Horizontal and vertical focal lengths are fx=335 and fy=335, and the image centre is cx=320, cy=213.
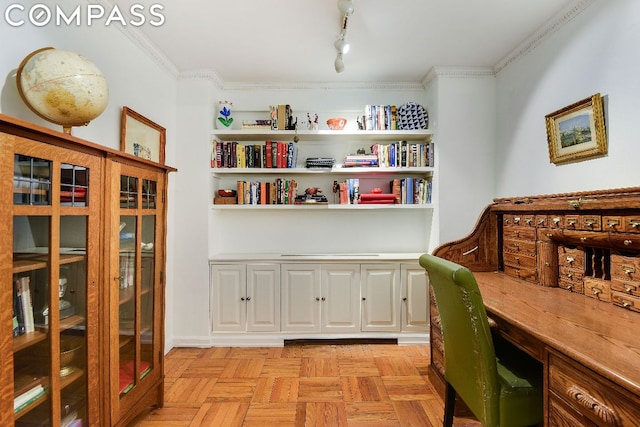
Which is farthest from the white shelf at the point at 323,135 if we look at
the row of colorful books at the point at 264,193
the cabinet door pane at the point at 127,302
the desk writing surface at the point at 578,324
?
the desk writing surface at the point at 578,324

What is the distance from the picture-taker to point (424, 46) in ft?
8.92

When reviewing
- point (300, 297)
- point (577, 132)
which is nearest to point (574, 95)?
point (577, 132)

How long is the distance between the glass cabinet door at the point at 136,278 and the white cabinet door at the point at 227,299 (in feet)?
3.44

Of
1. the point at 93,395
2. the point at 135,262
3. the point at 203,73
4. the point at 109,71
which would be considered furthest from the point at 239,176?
the point at 93,395

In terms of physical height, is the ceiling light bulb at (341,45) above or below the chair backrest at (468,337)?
above

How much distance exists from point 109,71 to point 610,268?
311 cm

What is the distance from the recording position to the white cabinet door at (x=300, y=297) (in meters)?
3.15

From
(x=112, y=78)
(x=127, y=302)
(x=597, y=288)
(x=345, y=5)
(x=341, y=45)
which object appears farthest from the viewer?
(x=341, y=45)

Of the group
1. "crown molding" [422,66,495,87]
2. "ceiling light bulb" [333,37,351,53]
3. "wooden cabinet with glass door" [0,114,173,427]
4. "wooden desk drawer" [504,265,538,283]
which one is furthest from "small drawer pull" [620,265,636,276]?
"wooden cabinet with glass door" [0,114,173,427]

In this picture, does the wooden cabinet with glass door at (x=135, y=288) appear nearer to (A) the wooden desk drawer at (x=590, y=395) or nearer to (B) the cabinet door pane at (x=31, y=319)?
(B) the cabinet door pane at (x=31, y=319)

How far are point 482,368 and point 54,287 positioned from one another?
5.72 ft

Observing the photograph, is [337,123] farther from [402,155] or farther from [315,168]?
[402,155]

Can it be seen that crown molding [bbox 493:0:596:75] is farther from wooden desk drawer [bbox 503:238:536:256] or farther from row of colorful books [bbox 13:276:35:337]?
row of colorful books [bbox 13:276:35:337]

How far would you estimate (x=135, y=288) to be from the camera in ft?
6.13
